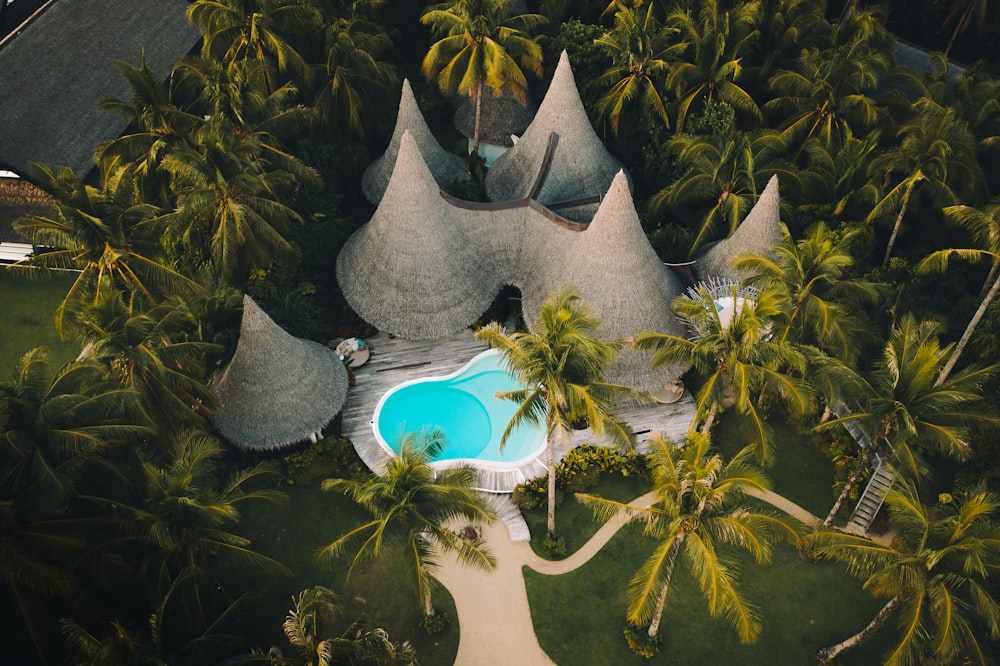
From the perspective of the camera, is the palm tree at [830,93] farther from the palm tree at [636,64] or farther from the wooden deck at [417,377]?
the wooden deck at [417,377]

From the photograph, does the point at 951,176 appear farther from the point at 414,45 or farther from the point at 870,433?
the point at 414,45

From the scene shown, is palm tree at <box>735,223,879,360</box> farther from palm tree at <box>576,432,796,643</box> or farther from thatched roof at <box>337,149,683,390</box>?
palm tree at <box>576,432,796,643</box>

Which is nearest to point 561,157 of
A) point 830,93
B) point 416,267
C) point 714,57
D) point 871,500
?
point 416,267

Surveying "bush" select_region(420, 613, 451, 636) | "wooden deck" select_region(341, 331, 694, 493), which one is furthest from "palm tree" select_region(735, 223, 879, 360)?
"bush" select_region(420, 613, 451, 636)

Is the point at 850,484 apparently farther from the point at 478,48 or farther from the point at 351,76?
the point at 351,76

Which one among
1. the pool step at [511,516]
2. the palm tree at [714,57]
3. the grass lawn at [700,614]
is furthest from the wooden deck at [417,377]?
the palm tree at [714,57]
